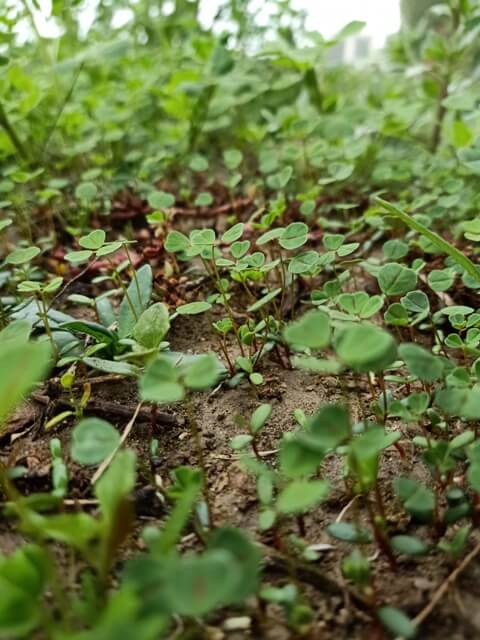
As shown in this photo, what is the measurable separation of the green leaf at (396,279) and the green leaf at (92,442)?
460mm

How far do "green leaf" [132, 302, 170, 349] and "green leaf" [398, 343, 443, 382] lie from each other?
337 mm

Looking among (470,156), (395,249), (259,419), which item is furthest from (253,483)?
(470,156)

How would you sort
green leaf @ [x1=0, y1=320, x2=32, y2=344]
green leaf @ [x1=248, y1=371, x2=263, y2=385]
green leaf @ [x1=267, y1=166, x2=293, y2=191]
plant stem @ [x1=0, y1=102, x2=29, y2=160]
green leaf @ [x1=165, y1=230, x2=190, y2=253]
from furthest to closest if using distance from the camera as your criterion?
1. plant stem @ [x1=0, y1=102, x2=29, y2=160]
2. green leaf @ [x1=267, y1=166, x2=293, y2=191]
3. green leaf @ [x1=165, y1=230, x2=190, y2=253]
4. green leaf @ [x1=248, y1=371, x2=263, y2=385]
5. green leaf @ [x1=0, y1=320, x2=32, y2=344]

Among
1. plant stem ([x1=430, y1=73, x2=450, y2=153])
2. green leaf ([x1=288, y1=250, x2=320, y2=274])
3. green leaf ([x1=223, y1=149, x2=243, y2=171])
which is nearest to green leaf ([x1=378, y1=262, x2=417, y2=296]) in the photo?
green leaf ([x1=288, y1=250, x2=320, y2=274])

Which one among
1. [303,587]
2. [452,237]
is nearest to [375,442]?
[303,587]

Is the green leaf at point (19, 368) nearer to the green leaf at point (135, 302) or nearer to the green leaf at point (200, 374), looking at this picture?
the green leaf at point (200, 374)

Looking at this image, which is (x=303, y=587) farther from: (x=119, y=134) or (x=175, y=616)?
(x=119, y=134)

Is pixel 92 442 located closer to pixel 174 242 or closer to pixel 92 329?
pixel 92 329

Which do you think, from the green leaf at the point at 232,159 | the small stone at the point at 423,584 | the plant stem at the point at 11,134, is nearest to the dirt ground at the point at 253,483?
the small stone at the point at 423,584

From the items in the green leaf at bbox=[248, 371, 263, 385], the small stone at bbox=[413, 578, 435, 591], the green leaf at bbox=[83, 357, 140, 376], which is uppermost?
the green leaf at bbox=[83, 357, 140, 376]

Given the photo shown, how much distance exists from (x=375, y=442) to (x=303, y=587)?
198 millimetres

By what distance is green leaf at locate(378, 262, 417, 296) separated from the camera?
0.93 metres

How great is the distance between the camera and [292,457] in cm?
62

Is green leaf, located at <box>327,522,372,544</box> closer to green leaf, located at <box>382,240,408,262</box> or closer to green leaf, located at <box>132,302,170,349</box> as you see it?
green leaf, located at <box>132,302,170,349</box>
